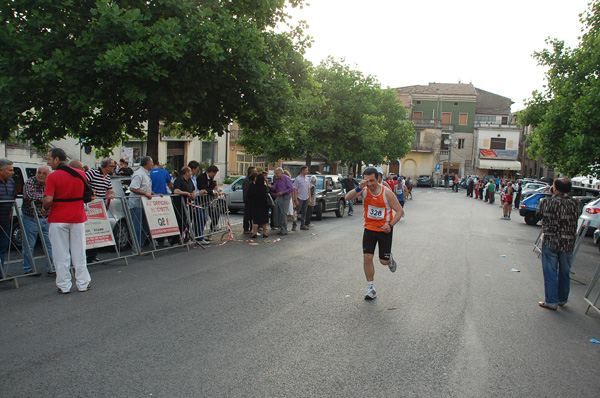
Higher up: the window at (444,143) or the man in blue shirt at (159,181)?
the window at (444,143)

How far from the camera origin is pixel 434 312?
6.36 m

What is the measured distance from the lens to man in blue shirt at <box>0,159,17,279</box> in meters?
7.40

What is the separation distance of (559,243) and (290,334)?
14.1ft

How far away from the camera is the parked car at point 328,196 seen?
1873cm

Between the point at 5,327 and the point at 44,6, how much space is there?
8813 mm

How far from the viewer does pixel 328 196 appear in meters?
19.6

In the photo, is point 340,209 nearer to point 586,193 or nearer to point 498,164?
point 586,193

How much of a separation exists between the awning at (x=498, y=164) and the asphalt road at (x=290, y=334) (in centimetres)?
6676

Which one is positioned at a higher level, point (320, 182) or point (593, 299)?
point (320, 182)

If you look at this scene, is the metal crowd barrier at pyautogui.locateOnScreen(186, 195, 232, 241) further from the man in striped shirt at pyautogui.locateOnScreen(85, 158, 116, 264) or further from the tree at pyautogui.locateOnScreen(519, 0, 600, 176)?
the tree at pyautogui.locateOnScreen(519, 0, 600, 176)

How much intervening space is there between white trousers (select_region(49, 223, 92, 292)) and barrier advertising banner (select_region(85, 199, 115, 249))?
4.24ft

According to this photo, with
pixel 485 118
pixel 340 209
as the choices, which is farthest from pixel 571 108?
pixel 485 118

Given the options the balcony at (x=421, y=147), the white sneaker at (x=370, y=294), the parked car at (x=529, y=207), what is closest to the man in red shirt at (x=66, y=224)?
the white sneaker at (x=370, y=294)

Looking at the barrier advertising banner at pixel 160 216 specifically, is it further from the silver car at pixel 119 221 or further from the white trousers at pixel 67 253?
the white trousers at pixel 67 253
